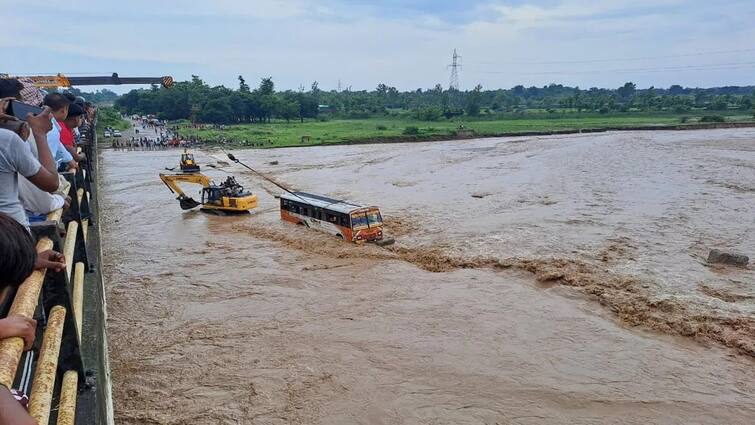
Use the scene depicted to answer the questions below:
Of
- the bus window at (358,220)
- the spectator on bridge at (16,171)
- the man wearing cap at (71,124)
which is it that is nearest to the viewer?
the spectator on bridge at (16,171)

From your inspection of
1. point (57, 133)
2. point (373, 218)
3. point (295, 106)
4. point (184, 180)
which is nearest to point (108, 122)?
point (295, 106)

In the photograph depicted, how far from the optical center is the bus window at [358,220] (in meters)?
18.5

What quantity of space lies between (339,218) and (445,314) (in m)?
6.84

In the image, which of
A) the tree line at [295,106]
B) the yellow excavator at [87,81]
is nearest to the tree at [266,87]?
the tree line at [295,106]

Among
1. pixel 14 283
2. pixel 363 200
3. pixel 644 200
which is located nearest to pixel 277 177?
pixel 363 200

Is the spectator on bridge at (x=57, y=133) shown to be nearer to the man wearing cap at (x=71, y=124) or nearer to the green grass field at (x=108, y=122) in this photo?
the man wearing cap at (x=71, y=124)

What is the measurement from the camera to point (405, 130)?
71.0m

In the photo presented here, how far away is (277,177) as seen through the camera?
37719 millimetres

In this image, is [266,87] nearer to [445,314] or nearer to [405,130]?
[405,130]

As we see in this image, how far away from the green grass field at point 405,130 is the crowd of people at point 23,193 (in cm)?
5472

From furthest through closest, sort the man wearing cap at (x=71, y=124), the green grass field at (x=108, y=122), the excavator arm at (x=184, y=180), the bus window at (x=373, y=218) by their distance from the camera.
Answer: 1. the green grass field at (x=108, y=122)
2. the excavator arm at (x=184, y=180)
3. the bus window at (x=373, y=218)
4. the man wearing cap at (x=71, y=124)

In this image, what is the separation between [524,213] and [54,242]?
2280 cm

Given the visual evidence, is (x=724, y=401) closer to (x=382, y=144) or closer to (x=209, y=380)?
(x=209, y=380)

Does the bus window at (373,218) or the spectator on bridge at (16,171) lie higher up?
the spectator on bridge at (16,171)
